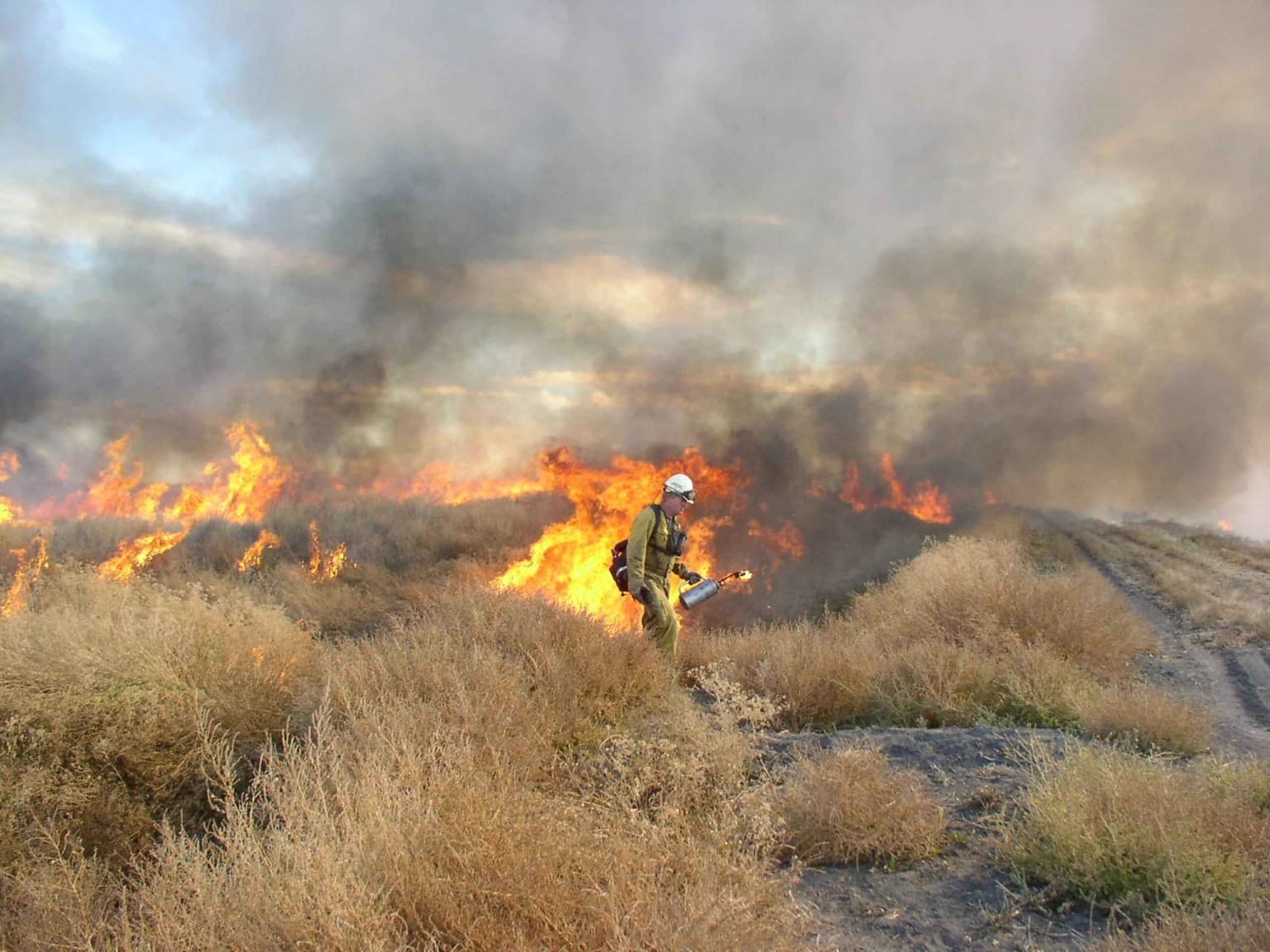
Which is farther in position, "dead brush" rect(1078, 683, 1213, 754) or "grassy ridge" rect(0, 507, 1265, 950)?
"dead brush" rect(1078, 683, 1213, 754)

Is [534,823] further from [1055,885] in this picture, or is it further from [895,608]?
[895,608]

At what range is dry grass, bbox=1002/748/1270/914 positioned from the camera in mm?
4004

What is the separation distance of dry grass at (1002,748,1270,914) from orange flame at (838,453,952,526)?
87.8ft

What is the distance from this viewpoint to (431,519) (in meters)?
24.9

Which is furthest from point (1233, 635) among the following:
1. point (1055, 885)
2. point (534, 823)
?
point (534, 823)

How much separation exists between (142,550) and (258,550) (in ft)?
8.62

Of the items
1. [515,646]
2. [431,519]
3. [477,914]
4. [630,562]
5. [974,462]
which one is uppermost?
[974,462]

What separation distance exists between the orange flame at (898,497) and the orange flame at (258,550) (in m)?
20.2

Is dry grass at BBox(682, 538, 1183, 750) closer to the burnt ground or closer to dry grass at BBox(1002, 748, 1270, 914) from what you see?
the burnt ground

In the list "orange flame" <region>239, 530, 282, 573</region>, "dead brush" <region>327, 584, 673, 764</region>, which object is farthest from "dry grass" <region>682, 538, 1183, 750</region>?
"orange flame" <region>239, 530, 282, 573</region>

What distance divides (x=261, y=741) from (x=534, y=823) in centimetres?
327

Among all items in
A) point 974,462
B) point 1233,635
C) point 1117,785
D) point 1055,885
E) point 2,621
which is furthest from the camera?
point 974,462

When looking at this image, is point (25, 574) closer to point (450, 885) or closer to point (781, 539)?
point (450, 885)

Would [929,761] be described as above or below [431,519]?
below
